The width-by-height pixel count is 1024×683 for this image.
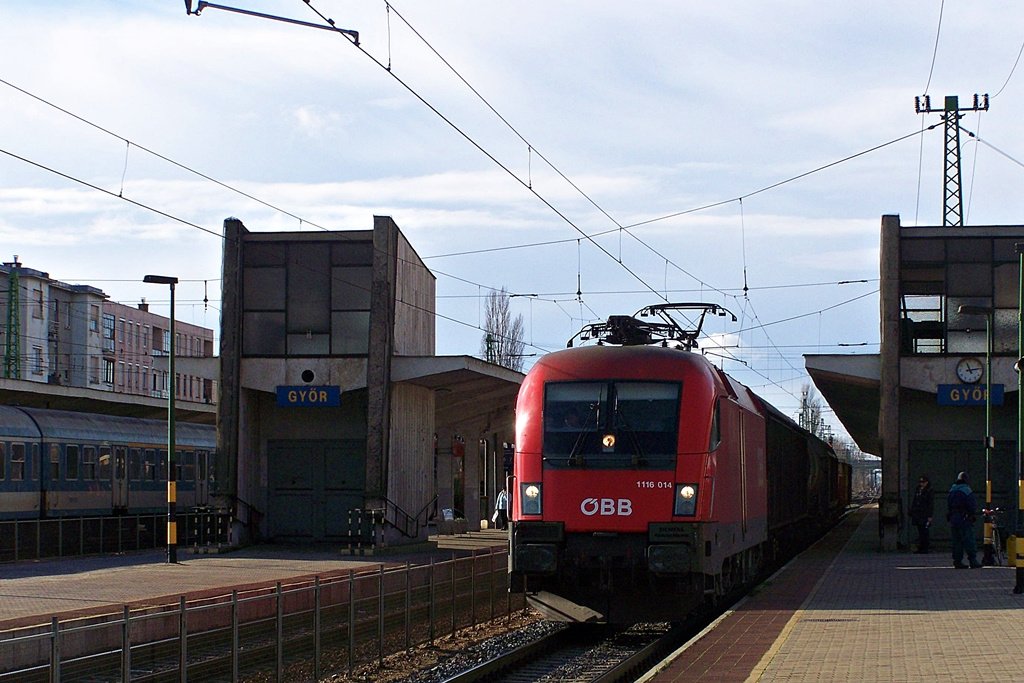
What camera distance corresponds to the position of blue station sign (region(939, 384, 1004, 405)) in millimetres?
29844

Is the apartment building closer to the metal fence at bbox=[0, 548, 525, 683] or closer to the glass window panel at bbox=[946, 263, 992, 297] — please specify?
the glass window panel at bbox=[946, 263, 992, 297]

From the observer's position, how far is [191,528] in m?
37.8

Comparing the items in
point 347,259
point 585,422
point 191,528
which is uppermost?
point 347,259

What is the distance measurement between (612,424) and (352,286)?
15.3 m

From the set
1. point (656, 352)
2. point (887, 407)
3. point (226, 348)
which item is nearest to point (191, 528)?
→ point (226, 348)

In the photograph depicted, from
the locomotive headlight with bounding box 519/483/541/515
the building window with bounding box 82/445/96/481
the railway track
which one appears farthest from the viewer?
the building window with bounding box 82/445/96/481

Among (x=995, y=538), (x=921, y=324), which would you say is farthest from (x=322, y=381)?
(x=995, y=538)

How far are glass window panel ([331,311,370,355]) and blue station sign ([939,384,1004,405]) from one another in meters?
13.5

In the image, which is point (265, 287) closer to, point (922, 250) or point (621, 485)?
point (922, 250)

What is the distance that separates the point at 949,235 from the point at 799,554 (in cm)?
842

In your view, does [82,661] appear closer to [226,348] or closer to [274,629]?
[274,629]

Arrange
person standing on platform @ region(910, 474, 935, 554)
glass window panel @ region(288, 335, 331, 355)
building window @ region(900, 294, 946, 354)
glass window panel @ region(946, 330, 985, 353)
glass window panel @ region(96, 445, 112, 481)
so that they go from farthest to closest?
1. glass window panel @ region(96, 445, 112, 481)
2. building window @ region(900, 294, 946, 354)
3. glass window panel @ region(946, 330, 985, 353)
4. glass window panel @ region(288, 335, 331, 355)
5. person standing on platform @ region(910, 474, 935, 554)

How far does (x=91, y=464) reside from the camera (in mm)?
33375

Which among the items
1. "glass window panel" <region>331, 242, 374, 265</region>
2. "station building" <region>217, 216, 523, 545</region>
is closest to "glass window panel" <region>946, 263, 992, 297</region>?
"station building" <region>217, 216, 523, 545</region>
